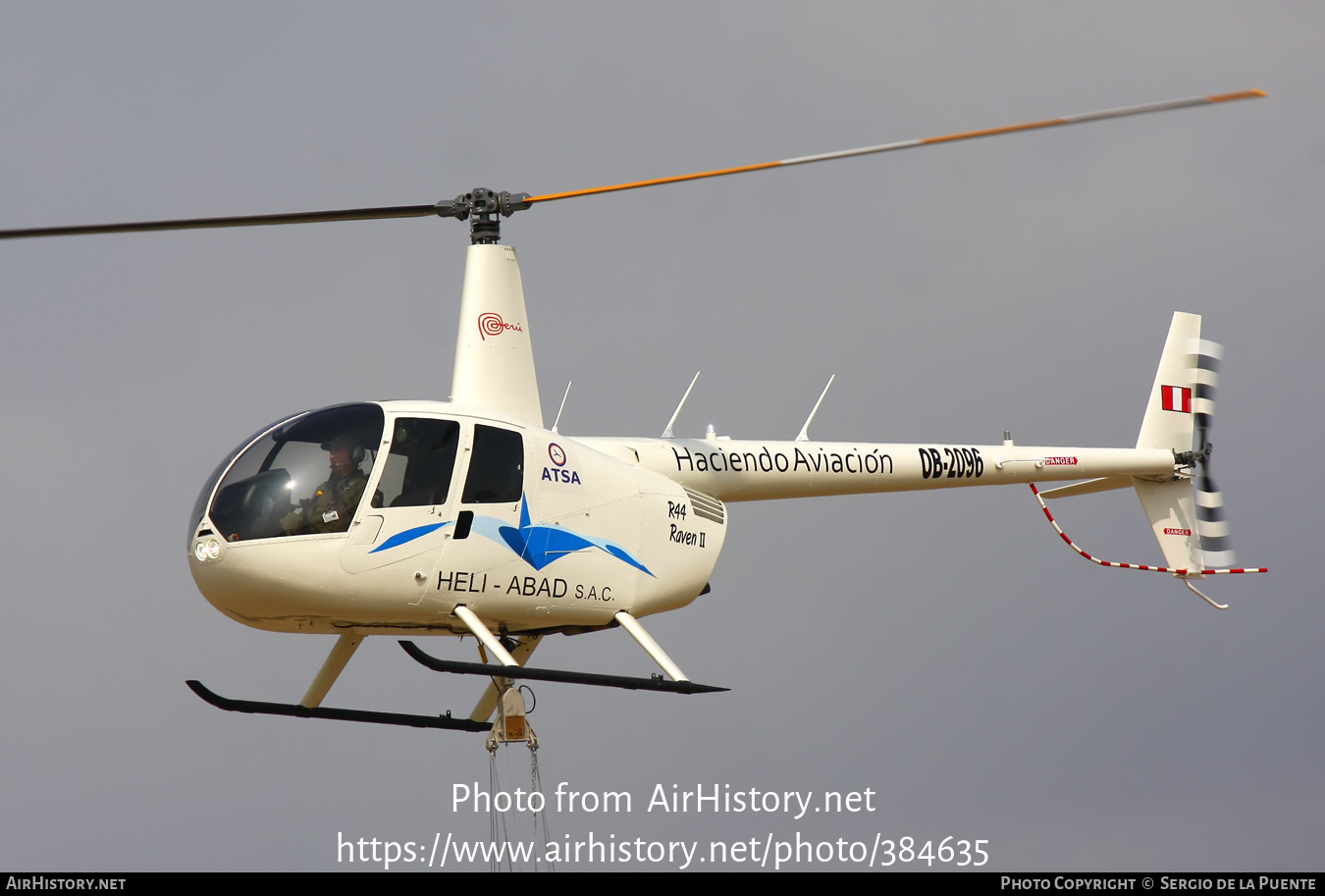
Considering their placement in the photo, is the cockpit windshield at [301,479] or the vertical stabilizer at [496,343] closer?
the cockpit windshield at [301,479]

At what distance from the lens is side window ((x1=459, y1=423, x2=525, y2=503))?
51.5 ft

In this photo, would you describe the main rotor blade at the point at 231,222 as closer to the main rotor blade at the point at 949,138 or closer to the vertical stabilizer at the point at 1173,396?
the main rotor blade at the point at 949,138

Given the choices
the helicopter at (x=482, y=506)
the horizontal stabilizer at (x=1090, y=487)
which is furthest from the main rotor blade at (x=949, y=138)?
the horizontal stabilizer at (x=1090, y=487)

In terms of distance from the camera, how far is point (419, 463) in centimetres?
1534

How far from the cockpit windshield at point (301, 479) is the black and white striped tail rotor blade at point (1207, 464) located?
42.4 ft

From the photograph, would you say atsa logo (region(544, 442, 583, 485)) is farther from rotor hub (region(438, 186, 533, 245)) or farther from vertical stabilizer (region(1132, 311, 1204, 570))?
vertical stabilizer (region(1132, 311, 1204, 570))

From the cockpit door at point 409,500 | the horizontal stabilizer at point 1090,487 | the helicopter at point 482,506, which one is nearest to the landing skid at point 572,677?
the helicopter at point 482,506

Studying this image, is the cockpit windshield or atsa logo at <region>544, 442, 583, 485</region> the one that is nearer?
the cockpit windshield

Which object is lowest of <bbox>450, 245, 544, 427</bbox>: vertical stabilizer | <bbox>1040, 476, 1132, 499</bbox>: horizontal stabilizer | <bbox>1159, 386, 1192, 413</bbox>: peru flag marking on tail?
<bbox>450, 245, 544, 427</bbox>: vertical stabilizer

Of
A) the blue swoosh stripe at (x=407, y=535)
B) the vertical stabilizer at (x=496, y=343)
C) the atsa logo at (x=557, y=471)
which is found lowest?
the blue swoosh stripe at (x=407, y=535)

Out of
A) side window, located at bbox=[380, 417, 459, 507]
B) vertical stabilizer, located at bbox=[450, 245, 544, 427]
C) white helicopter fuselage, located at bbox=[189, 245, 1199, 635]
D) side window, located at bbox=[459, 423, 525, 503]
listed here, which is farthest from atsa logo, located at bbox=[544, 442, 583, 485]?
side window, located at bbox=[380, 417, 459, 507]

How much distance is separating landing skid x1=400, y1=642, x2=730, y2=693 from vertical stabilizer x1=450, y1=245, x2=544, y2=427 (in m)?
2.60

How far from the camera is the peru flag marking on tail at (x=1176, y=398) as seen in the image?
24.0m

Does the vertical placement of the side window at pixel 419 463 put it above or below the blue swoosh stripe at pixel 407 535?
above
